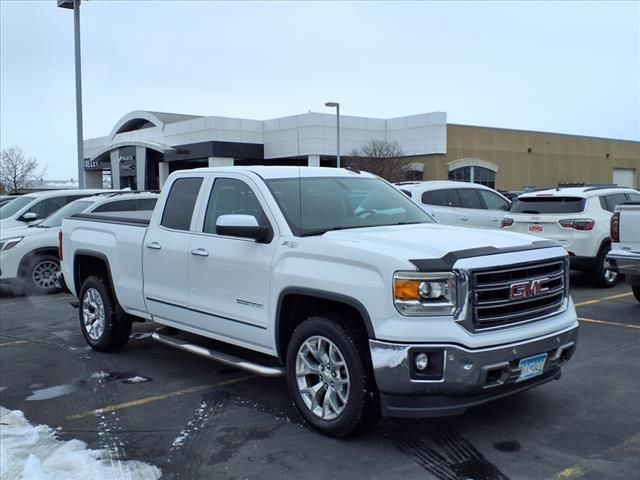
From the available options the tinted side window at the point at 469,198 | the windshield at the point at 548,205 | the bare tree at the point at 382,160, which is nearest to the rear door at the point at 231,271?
the windshield at the point at 548,205

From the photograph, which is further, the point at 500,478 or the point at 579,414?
the point at 579,414

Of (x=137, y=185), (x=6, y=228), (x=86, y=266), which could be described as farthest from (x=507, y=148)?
(x=86, y=266)

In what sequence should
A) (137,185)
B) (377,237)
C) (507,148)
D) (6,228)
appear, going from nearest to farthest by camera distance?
(377,237), (6,228), (507,148), (137,185)

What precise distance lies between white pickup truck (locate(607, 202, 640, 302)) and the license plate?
444cm

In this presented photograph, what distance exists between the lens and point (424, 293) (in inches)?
162

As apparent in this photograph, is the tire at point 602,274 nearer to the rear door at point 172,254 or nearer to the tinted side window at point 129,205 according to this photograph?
the rear door at point 172,254

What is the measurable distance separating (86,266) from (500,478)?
5.53 metres

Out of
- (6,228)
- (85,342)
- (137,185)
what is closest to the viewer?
(85,342)

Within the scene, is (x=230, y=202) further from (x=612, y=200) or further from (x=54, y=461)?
(x=612, y=200)

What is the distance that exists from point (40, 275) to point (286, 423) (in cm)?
839

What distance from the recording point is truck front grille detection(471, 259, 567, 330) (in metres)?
4.21

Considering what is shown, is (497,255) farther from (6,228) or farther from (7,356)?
(6,228)

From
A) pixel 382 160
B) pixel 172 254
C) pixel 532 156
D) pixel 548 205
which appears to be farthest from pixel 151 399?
A: pixel 532 156

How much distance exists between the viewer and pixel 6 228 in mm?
12680
